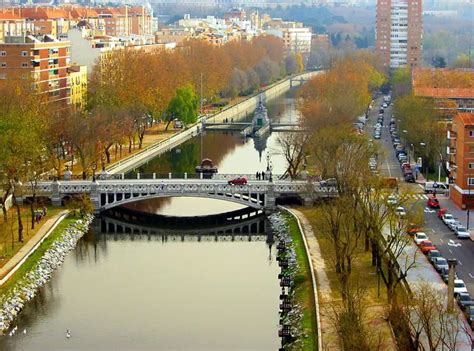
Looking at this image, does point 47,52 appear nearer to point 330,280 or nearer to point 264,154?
point 264,154

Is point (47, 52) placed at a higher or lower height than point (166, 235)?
higher

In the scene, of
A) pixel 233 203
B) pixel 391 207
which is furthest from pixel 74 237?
pixel 391 207

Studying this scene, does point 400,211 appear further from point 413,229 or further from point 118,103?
point 118,103

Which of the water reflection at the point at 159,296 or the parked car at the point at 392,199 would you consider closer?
the water reflection at the point at 159,296

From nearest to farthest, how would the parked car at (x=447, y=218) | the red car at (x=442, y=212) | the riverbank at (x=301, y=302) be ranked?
the riverbank at (x=301, y=302)
the parked car at (x=447, y=218)
the red car at (x=442, y=212)

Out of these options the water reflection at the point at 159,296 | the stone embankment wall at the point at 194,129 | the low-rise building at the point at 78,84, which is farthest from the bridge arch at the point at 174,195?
the low-rise building at the point at 78,84

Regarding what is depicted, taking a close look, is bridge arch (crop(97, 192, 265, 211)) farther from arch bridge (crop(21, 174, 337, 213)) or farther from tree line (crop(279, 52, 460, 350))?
tree line (crop(279, 52, 460, 350))

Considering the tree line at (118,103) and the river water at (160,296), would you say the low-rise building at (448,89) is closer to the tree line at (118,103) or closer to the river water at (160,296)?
the tree line at (118,103)
